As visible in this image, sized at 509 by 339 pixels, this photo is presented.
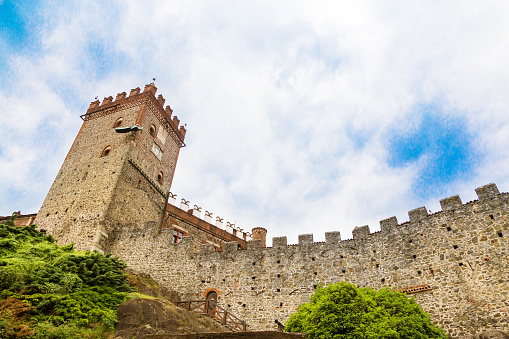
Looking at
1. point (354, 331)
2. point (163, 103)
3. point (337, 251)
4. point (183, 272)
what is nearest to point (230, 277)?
point (183, 272)

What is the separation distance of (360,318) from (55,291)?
1128 cm

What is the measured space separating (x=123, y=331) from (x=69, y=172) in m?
21.7

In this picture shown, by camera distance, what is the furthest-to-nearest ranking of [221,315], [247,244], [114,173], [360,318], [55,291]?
[114,173] → [247,244] → [221,315] → [55,291] → [360,318]

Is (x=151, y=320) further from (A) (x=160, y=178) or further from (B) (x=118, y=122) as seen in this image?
(B) (x=118, y=122)

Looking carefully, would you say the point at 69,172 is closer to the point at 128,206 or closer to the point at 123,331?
the point at 128,206

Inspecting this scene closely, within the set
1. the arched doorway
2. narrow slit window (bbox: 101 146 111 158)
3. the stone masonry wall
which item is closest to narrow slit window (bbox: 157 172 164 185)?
narrow slit window (bbox: 101 146 111 158)

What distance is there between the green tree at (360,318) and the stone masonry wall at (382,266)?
200 cm

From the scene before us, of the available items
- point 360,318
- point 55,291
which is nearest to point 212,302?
point 55,291

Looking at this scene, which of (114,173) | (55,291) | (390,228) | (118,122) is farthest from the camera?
(118,122)

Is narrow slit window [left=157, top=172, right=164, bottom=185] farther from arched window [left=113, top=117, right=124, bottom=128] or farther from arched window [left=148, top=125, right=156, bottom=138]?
arched window [left=113, top=117, right=124, bottom=128]

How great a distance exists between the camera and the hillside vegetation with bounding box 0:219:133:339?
11422 millimetres

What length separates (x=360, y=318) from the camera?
12633 millimetres

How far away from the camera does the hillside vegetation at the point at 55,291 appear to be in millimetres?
11422

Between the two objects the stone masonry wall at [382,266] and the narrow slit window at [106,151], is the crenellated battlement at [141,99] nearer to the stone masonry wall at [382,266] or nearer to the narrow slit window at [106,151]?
the narrow slit window at [106,151]
